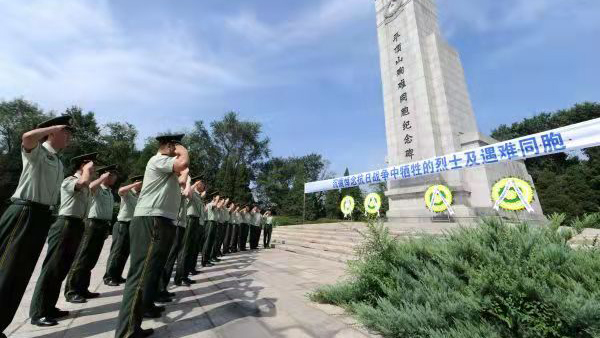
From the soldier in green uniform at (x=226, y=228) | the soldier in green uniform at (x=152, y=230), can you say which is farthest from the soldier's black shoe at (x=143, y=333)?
the soldier in green uniform at (x=226, y=228)

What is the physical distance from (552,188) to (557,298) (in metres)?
40.4

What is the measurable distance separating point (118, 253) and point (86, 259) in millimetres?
964

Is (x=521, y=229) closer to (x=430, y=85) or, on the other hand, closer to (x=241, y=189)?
(x=430, y=85)

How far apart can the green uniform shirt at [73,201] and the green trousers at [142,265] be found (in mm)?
1583

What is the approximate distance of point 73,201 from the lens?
3.87 meters

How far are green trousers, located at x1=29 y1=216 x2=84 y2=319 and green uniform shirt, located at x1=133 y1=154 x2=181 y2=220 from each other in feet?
4.80

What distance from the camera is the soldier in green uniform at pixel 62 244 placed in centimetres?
323

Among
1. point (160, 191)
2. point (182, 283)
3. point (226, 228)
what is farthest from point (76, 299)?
point (226, 228)

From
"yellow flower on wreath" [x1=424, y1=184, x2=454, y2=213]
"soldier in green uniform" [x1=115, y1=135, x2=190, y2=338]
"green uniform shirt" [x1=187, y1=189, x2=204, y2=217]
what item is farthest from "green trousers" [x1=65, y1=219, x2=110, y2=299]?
"yellow flower on wreath" [x1=424, y1=184, x2=454, y2=213]

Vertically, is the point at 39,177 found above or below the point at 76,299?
above

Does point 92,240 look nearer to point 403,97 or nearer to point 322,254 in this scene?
point 322,254

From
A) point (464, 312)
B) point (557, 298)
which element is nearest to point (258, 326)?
point (464, 312)

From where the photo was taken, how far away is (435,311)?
237 centimetres

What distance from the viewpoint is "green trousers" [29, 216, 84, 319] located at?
323 centimetres
